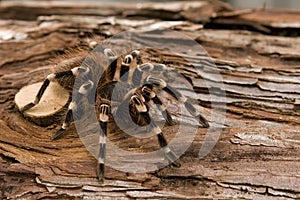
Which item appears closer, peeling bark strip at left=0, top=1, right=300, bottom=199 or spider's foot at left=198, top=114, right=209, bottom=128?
peeling bark strip at left=0, top=1, right=300, bottom=199

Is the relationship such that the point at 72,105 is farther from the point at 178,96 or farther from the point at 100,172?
the point at 178,96

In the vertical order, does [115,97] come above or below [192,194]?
above

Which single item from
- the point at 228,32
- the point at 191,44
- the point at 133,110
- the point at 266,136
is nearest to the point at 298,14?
the point at 228,32

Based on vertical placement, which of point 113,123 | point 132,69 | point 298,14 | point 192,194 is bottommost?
point 192,194

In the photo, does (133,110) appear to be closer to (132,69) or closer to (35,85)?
(132,69)

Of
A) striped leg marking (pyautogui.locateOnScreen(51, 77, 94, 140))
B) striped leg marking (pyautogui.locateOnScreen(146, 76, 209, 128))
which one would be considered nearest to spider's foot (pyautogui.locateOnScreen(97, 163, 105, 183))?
striped leg marking (pyautogui.locateOnScreen(51, 77, 94, 140))

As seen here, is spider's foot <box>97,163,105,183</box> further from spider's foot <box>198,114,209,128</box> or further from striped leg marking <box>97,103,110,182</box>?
spider's foot <box>198,114,209,128</box>

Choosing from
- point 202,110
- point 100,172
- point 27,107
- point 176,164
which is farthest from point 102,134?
point 202,110
